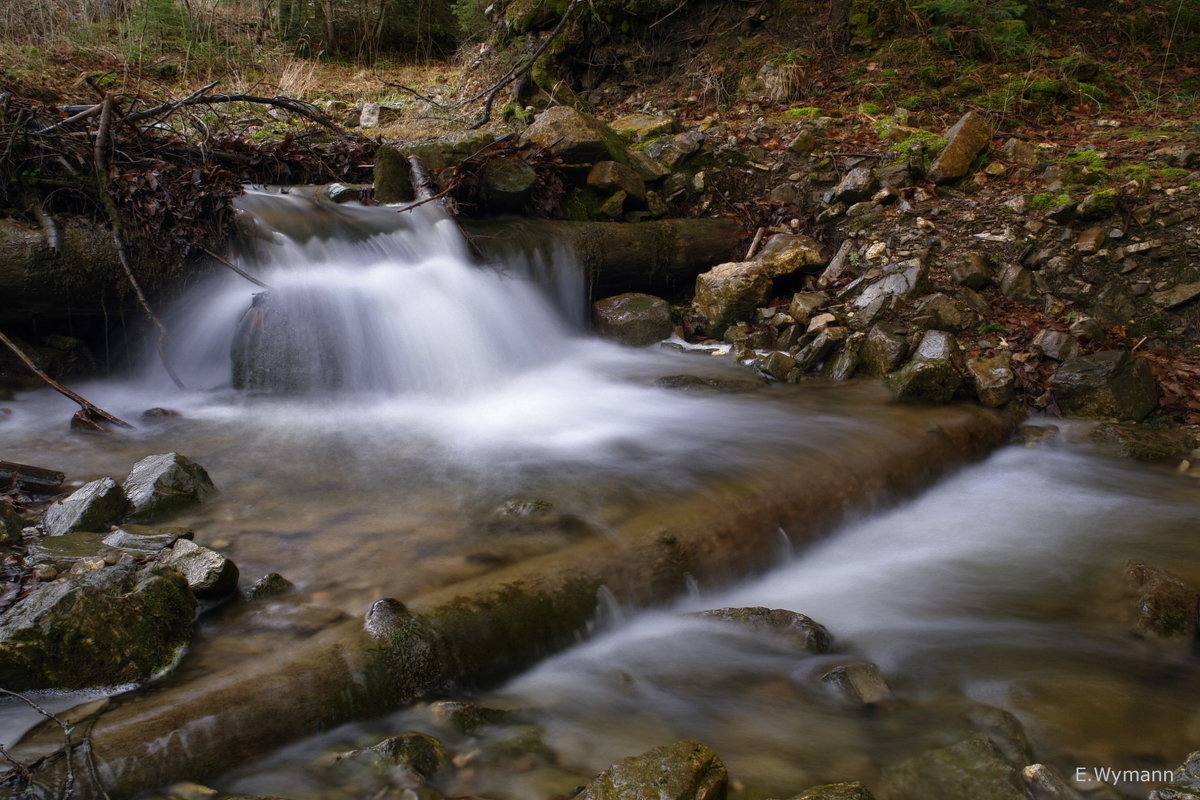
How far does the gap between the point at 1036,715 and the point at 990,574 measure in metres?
1.24

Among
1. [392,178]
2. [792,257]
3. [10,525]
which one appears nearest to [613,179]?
[792,257]

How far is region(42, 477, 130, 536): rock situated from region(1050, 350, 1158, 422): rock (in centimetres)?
573

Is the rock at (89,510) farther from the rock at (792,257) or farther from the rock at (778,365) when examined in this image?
the rock at (792,257)

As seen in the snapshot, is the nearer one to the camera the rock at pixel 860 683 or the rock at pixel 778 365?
the rock at pixel 860 683

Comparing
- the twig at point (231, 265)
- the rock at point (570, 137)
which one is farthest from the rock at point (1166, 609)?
the rock at point (570, 137)

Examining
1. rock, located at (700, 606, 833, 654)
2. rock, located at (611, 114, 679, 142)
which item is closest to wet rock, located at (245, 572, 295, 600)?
rock, located at (700, 606, 833, 654)

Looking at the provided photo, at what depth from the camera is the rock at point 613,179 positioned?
7.32m

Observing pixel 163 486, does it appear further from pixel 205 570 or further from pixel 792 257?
pixel 792 257

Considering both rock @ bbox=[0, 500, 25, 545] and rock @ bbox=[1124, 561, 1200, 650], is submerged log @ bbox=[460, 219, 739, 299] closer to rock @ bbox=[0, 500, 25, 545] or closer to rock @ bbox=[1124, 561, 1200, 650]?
rock @ bbox=[0, 500, 25, 545]

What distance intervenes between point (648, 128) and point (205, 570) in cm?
727

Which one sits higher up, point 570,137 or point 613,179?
point 570,137

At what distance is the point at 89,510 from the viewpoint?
3213 mm

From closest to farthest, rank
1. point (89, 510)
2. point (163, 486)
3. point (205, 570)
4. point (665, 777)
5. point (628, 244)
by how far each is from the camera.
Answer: point (665, 777), point (205, 570), point (89, 510), point (163, 486), point (628, 244)

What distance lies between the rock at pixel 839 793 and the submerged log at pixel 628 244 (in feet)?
17.6
